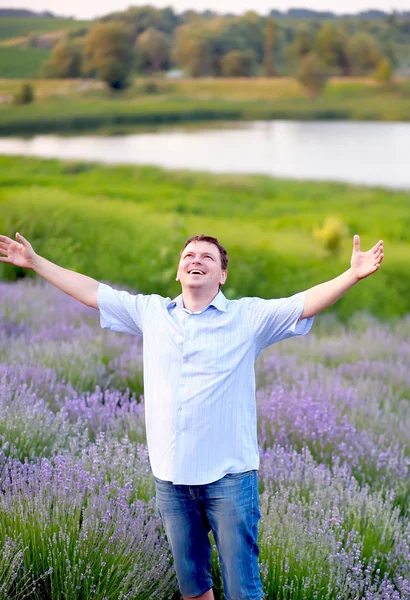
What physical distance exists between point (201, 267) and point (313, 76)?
670 cm

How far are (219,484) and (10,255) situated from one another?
85 centimetres

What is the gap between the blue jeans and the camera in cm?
188

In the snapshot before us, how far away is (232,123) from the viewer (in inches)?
314

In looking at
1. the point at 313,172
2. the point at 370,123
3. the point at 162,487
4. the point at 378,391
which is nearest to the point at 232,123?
the point at 313,172

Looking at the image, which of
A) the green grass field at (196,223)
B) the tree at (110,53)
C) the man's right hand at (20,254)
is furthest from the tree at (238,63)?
the man's right hand at (20,254)

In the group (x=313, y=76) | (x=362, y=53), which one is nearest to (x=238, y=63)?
(x=313, y=76)

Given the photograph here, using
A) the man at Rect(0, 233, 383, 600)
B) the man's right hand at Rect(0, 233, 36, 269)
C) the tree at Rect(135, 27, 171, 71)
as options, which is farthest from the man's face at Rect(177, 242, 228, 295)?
the tree at Rect(135, 27, 171, 71)

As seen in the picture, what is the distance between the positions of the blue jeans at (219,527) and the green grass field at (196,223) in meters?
4.53

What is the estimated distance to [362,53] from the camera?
333 inches

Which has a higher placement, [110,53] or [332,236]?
[110,53]

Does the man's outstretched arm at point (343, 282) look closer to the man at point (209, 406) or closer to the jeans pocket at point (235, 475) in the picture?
the man at point (209, 406)

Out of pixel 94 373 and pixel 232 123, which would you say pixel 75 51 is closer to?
pixel 232 123

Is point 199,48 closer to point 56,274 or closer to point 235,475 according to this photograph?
point 56,274

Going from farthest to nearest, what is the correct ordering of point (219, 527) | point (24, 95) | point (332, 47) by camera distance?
point (332, 47)
point (24, 95)
point (219, 527)
